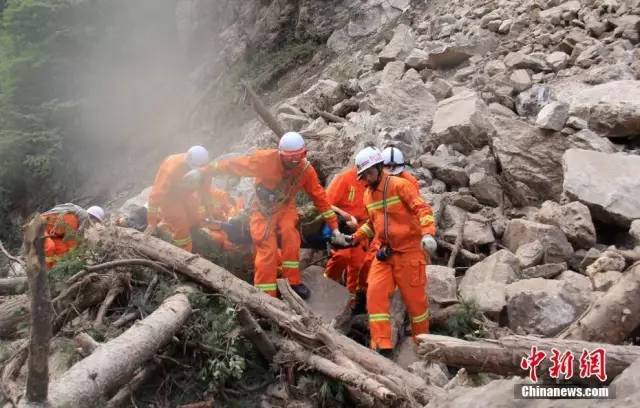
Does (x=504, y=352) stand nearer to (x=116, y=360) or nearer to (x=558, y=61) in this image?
(x=116, y=360)

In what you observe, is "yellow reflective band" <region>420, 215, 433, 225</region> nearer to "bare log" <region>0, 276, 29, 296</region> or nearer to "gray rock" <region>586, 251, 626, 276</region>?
"gray rock" <region>586, 251, 626, 276</region>

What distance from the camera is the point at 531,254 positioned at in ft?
18.1

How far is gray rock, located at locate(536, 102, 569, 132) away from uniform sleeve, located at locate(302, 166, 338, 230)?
2961 millimetres

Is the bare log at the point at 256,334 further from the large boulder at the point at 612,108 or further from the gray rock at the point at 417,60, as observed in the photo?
the gray rock at the point at 417,60

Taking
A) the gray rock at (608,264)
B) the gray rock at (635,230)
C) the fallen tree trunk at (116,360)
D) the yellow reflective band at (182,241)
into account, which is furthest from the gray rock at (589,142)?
the fallen tree trunk at (116,360)

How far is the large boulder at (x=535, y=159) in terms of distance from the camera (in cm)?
658

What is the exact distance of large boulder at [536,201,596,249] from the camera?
5.66 metres

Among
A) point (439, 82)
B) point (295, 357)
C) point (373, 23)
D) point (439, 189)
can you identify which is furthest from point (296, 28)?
point (295, 357)

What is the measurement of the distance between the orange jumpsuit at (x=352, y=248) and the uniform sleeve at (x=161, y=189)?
73.0 inches

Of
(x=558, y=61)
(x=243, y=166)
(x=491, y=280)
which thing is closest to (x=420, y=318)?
(x=491, y=280)

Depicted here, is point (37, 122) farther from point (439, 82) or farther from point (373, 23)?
point (439, 82)

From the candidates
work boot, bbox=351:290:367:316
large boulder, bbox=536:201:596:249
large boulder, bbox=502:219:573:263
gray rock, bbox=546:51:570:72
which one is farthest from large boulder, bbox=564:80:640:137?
work boot, bbox=351:290:367:316

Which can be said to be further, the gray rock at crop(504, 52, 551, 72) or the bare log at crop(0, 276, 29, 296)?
the gray rock at crop(504, 52, 551, 72)

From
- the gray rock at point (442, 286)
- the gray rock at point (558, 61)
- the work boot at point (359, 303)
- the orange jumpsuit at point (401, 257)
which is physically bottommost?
the gray rock at point (558, 61)
